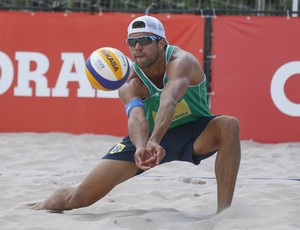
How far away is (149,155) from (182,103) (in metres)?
0.70

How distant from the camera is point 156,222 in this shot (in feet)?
14.4

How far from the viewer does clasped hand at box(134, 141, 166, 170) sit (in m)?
4.14

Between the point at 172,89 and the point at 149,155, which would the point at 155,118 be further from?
the point at 149,155

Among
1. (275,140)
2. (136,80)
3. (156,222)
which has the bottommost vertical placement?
(275,140)

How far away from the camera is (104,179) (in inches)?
187

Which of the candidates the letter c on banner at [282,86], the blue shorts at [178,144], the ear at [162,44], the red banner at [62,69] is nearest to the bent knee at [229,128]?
the blue shorts at [178,144]

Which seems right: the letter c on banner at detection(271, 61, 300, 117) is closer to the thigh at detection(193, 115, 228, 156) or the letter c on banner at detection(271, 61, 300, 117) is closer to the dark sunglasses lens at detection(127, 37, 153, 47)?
the thigh at detection(193, 115, 228, 156)

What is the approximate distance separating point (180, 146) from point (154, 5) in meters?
4.72

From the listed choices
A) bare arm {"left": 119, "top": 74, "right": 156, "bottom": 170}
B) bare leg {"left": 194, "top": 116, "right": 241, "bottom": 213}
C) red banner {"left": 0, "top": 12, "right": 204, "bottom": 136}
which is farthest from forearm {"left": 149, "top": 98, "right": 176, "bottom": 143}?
red banner {"left": 0, "top": 12, "right": 204, "bottom": 136}

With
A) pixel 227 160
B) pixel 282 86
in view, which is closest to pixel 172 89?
pixel 227 160

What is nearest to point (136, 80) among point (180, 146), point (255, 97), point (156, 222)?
point (180, 146)

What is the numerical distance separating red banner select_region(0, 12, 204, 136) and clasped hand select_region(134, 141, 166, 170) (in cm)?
471

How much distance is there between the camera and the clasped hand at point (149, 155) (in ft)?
13.6

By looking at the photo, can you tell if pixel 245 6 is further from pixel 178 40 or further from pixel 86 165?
pixel 86 165
